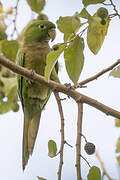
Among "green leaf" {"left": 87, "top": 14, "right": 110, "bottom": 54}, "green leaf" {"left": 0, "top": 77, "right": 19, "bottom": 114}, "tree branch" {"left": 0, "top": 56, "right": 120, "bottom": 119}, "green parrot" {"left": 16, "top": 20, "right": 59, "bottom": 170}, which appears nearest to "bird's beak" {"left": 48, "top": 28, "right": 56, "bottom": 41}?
"green parrot" {"left": 16, "top": 20, "right": 59, "bottom": 170}

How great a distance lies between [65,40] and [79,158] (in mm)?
522

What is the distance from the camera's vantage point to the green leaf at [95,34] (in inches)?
43.3

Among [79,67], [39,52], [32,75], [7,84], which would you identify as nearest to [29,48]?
[39,52]

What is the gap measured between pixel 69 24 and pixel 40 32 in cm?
181

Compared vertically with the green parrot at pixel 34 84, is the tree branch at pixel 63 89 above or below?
below

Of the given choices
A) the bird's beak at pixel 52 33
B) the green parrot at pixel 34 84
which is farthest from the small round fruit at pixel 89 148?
the bird's beak at pixel 52 33

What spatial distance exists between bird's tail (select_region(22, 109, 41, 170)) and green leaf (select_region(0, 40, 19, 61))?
1.06 metres

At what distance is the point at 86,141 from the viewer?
151cm

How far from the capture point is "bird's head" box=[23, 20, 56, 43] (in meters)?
2.87

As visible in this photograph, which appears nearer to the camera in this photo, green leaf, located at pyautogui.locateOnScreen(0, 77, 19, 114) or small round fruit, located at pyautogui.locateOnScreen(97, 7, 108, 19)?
small round fruit, located at pyautogui.locateOnScreen(97, 7, 108, 19)

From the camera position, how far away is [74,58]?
1229 mm

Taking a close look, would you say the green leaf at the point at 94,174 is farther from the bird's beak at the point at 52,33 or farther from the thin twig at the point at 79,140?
the bird's beak at the point at 52,33

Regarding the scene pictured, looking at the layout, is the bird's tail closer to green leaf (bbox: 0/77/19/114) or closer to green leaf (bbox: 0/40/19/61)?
green leaf (bbox: 0/77/19/114)

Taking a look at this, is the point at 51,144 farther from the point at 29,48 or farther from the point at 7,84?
the point at 29,48
